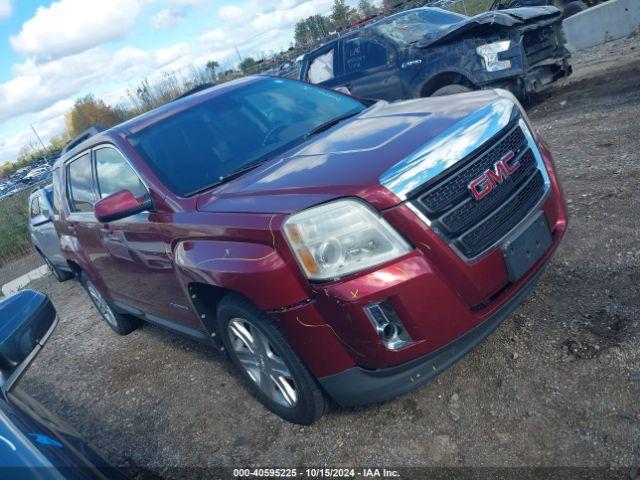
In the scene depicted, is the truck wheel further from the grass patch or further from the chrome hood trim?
the grass patch

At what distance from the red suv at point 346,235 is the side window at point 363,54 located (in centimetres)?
490

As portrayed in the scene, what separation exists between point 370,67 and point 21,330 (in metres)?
6.99

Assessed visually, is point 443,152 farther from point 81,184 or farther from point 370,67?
point 370,67

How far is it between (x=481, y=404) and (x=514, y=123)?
57.7 inches

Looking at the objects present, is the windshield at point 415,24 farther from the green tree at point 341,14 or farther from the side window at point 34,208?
the green tree at point 341,14

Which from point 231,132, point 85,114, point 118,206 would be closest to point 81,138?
point 231,132

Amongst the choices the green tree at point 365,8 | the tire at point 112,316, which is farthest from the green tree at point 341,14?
the tire at point 112,316

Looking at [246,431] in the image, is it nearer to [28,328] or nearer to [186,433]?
[186,433]

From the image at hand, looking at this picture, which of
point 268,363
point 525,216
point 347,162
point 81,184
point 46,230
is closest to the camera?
point 347,162

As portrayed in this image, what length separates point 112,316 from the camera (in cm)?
507

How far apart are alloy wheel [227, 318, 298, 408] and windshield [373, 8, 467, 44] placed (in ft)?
20.2

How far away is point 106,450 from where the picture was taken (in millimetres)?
3285

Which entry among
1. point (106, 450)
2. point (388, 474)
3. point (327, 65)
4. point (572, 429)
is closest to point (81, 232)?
point (106, 450)

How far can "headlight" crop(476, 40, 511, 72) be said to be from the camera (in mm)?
6625
